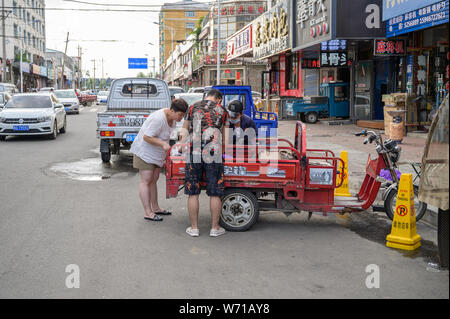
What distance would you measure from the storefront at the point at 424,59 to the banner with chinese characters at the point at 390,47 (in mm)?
228

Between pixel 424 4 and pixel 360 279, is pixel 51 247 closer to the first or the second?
pixel 360 279

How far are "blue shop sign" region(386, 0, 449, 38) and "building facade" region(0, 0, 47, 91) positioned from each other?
4030 cm

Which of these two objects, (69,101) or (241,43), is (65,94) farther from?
(241,43)

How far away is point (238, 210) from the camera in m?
6.48

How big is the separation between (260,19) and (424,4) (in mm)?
18195

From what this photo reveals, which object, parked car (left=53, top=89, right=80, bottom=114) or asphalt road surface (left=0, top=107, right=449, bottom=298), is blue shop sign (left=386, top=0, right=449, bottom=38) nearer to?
asphalt road surface (left=0, top=107, right=449, bottom=298)

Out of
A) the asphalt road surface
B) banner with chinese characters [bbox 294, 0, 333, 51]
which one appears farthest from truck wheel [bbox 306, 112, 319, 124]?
the asphalt road surface

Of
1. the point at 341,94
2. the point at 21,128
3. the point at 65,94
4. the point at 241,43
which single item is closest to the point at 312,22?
the point at 341,94

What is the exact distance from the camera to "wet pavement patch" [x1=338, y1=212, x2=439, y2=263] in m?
5.59

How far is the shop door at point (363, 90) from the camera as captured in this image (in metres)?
22.8

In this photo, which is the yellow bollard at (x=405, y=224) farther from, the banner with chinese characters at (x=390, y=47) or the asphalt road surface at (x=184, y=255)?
the banner with chinese characters at (x=390, y=47)

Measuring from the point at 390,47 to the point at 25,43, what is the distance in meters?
56.3
